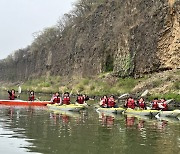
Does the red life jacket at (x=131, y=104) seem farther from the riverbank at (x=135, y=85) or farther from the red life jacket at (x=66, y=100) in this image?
the riverbank at (x=135, y=85)

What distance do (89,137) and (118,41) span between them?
41.5m

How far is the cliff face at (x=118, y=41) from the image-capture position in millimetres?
47781

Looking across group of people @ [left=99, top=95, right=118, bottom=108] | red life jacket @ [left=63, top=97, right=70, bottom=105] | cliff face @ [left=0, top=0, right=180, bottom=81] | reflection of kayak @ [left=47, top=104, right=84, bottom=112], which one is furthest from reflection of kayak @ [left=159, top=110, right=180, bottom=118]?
cliff face @ [left=0, top=0, right=180, bottom=81]

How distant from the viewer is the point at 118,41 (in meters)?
58.3

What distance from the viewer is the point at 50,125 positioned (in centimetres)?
2208

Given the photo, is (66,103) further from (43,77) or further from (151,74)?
(43,77)

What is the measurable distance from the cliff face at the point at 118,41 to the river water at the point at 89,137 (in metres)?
24.5

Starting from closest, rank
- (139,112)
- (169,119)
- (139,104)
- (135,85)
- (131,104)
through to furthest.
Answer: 1. (169,119)
2. (139,112)
3. (139,104)
4. (131,104)
5. (135,85)

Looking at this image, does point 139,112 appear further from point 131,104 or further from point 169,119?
point 169,119

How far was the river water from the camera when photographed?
49.2 ft

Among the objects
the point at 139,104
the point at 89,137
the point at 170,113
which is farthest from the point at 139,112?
the point at 89,137

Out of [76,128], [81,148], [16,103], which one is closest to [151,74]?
[16,103]

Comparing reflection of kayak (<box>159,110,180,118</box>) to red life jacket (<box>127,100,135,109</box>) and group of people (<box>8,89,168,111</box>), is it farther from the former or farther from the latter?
red life jacket (<box>127,100,135,109</box>)

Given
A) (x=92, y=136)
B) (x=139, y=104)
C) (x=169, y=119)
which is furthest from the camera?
(x=139, y=104)
